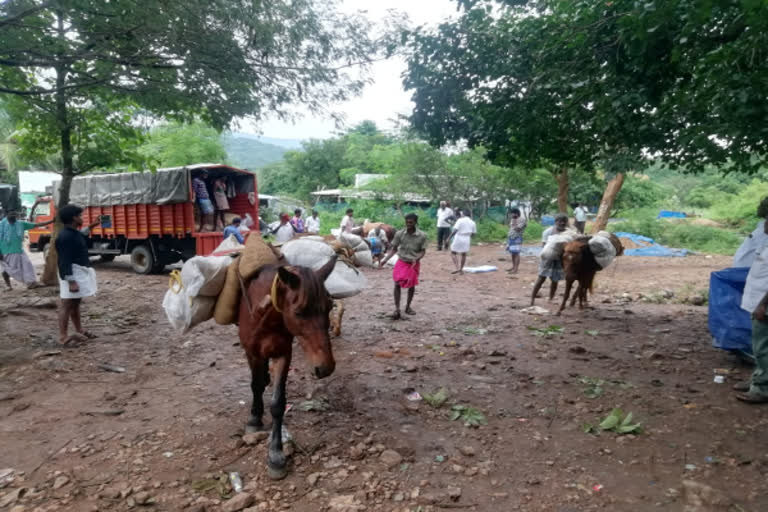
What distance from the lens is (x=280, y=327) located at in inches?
129

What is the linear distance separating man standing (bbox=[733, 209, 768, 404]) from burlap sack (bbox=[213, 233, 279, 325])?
4096 millimetres

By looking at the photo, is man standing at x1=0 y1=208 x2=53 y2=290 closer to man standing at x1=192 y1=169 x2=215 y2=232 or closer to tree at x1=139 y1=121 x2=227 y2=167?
man standing at x1=192 y1=169 x2=215 y2=232

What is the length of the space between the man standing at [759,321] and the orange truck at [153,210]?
10.6 m

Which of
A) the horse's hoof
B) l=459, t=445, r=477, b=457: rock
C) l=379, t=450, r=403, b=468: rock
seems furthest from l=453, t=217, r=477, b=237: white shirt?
the horse's hoof

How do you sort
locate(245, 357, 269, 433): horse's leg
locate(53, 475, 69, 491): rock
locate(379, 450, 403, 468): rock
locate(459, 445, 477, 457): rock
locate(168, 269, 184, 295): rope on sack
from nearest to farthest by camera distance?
1. locate(53, 475, 69, 491): rock
2. locate(379, 450, 403, 468): rock
3. locate(459, 445, 477, 457): rock
4. locate(245, 357, 269, 433): horse's leg
5. locate(168, 269, 184, 295): rope on sack

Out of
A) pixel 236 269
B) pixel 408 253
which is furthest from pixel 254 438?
pixel 408 253

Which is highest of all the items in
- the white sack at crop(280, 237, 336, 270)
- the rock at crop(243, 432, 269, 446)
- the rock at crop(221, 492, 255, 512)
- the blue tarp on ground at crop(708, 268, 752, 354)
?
the white sack at crop(280, 237, 336, 270)

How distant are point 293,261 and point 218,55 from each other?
3.71m

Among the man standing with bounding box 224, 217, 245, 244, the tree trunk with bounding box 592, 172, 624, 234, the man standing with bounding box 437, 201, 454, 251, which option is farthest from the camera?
the man standing with bounding box 437, 201, 454, 251

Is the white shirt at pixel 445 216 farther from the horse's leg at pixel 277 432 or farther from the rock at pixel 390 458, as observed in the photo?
the horse's leg at pixel 277 432

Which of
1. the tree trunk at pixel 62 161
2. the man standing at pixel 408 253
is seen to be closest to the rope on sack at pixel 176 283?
the tree trunk at pixel 62 161

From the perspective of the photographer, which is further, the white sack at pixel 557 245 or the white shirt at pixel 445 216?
the white shirt at pixel 445 216

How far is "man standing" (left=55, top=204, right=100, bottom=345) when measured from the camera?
5.70 m

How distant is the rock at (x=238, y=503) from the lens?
277 centimetres
